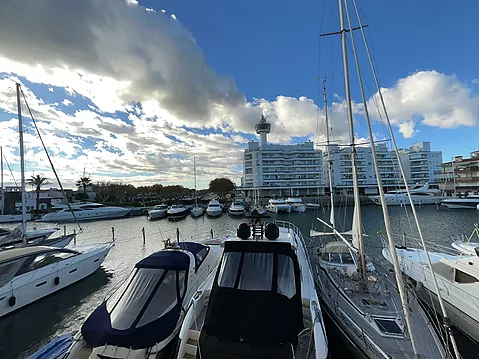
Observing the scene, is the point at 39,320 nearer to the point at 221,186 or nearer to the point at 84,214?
the point at 84,214

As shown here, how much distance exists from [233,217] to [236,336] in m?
41.3

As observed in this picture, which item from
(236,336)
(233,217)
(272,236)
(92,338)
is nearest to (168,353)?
(92,338)

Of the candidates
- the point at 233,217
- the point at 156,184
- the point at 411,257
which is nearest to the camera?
the point at 411,257

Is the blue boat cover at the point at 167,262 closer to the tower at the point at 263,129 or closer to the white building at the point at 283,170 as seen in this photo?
the white building at the point at 283,170

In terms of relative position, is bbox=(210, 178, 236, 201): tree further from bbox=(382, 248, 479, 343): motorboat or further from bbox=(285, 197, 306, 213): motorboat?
bbox=(382, 248, 479, 343): motorboat

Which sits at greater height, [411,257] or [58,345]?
[411,257]

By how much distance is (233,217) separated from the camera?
149 ft

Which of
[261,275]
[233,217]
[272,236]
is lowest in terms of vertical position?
[233,217]

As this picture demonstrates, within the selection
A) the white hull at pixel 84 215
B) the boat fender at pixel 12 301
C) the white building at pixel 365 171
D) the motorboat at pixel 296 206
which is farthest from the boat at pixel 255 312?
the white building at pixel 365 171

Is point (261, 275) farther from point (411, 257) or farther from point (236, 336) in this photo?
point (411, 257)

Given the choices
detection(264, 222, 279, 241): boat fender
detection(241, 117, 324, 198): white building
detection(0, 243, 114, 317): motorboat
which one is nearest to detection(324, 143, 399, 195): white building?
detection(241, 117, 324, 198): white building

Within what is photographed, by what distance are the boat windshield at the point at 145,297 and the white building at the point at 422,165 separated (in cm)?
11911

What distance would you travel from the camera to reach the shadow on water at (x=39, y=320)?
7.52 metres

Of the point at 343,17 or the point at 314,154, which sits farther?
the point at 314,154
